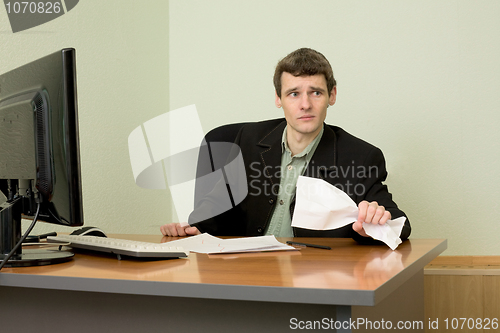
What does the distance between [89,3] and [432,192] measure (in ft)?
5.98

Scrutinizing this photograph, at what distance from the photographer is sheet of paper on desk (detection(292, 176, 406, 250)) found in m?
0.95

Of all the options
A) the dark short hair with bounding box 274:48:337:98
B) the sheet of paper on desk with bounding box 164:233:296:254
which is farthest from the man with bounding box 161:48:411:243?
Result: the sheet of paper on desk with bounding box 164:233:296:254

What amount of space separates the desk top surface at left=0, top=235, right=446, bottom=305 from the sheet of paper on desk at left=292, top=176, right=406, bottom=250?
6 cm

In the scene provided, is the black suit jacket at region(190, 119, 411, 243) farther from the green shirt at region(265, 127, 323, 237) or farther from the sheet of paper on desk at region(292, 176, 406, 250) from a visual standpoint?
the sheet of paper on desk at region(292, 176, 406, 250)

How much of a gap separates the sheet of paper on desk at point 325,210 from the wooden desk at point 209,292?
0.08 metres

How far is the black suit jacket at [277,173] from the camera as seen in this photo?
1.47 metres

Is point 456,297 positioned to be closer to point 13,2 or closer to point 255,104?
point 255,104

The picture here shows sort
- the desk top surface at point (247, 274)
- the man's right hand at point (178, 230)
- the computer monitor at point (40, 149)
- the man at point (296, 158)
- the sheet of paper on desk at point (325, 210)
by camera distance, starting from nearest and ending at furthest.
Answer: the desk top surface at point (247, 274), the computer monitor at point (40, 149), the sheet of paper on desk at point (325, 210), the man's right hand at point (178, 230), the man at point (296, 158)

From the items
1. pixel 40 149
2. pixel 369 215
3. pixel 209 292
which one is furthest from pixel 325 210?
pixel 40 149

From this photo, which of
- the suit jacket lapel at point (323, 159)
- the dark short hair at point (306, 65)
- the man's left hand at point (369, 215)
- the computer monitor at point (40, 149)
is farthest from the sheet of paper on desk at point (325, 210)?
the dark short hair at point (306, 65)

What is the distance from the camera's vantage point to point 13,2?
159 centimetres

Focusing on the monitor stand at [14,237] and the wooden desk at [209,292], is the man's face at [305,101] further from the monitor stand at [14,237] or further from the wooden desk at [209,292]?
the monitor stand at [14,237]

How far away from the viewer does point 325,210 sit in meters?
0.95

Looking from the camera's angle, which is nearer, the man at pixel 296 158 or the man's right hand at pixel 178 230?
the man's right hand at pixel 178 230
